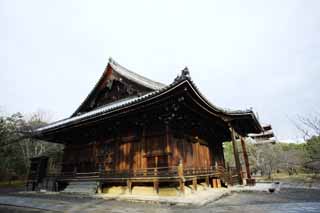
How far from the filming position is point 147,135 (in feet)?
35.3

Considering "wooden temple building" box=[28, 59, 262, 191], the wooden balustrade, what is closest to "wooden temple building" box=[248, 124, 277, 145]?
"wooden temple building" box=[28, 59, 262, 191]

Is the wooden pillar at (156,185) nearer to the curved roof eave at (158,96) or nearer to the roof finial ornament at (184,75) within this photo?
the curved roof eave at (158,96)

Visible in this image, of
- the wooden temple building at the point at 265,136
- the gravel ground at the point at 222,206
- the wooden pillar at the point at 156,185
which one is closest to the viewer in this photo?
the gravel ground at the point at 222,206

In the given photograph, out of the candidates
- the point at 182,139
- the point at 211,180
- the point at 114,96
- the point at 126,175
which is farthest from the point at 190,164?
the point at 114,96

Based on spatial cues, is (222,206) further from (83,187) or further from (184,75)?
(83,187)

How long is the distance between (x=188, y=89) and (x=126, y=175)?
540cm

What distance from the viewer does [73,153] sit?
14.9 m

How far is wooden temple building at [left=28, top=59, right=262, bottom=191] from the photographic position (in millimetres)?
9352

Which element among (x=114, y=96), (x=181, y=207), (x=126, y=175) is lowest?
(x=181, y=207)

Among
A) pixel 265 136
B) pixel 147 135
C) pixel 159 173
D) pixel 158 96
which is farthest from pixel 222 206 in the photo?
pixel 265 136

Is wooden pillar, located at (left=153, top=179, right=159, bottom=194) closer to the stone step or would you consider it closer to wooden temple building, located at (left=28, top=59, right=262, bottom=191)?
wooden temple building, located at (left=28, top=59, right=262, bottom=191)

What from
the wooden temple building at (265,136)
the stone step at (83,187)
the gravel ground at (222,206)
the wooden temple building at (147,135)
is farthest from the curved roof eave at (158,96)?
the wooden temple building at (265,136)

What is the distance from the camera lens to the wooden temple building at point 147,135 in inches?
368

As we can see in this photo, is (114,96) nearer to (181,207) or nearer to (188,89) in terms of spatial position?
(188,89)
